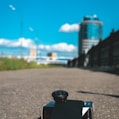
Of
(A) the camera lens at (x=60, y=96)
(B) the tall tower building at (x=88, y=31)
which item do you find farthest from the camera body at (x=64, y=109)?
(B) the tall tower building at (x=88, y=31)

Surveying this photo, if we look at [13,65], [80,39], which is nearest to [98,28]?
[80,39]

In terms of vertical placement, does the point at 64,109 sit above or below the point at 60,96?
below

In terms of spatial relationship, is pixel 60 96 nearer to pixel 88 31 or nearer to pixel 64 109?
pixel 64 109

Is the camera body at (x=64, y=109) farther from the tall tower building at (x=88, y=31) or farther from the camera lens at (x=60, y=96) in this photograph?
the tall tower building at (x=88, y=31)

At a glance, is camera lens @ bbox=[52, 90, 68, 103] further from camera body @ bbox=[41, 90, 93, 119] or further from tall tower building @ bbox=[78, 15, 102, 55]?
tall tower building @ bbox=[78, 15, 102, 55]

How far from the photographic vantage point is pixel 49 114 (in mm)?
4547

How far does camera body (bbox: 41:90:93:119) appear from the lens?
13.8ft

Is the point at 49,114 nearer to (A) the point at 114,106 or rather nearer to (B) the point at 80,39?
(A) the point at 114,106

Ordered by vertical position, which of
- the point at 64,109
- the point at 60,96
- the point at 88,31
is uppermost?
the point at 88,31

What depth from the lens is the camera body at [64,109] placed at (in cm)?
419

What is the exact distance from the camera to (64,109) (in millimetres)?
4246

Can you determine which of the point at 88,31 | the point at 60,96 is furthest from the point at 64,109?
the point at 88,31

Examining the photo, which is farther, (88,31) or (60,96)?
(88,31)

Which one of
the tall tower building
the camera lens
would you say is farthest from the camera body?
the tall tower building
